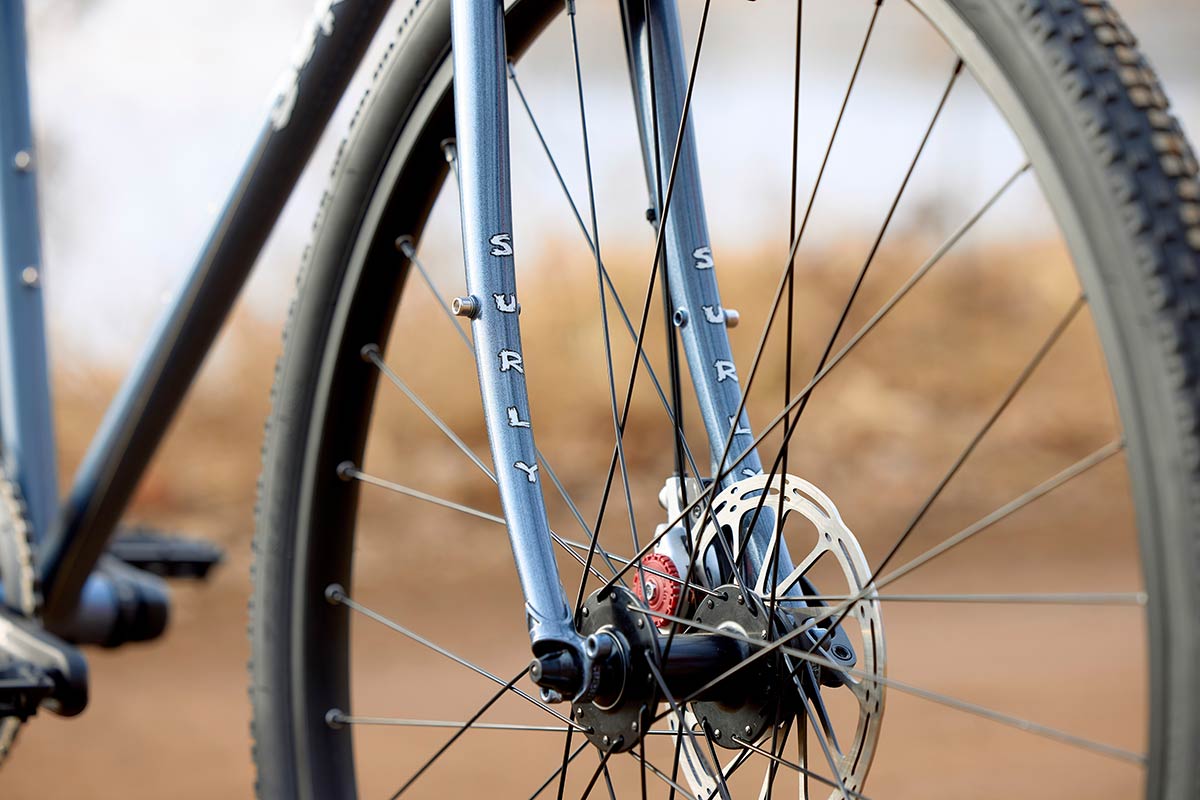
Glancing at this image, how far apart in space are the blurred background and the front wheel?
0.01 m

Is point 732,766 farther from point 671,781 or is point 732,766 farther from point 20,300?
point 20,300

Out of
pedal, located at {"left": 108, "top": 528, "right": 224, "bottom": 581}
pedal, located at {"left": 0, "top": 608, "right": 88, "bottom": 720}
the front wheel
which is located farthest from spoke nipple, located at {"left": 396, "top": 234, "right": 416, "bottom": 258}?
pedal, located at {"left": 108, "top": 528, "right": 224, "bottom": 581}

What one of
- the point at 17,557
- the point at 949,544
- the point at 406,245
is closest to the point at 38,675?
the point at 17,557

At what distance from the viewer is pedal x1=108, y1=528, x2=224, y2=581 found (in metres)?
1.08

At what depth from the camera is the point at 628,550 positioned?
2754 mm

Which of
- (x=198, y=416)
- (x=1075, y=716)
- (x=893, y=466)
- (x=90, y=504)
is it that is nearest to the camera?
(x=90, y=504)

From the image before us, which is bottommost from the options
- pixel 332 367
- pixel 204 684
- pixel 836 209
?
pixel 204 684

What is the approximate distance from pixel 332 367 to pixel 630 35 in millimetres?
226

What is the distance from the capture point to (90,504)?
83 centimetres

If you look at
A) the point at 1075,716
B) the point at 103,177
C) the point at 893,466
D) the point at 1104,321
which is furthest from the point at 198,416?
the point at 1104,321

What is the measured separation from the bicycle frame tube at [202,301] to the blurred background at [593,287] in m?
1.35

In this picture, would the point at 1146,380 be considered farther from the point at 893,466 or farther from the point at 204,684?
the point at 893,466

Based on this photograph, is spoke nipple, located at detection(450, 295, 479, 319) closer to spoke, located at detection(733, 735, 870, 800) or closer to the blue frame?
the blue frame

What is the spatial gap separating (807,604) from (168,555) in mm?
760
